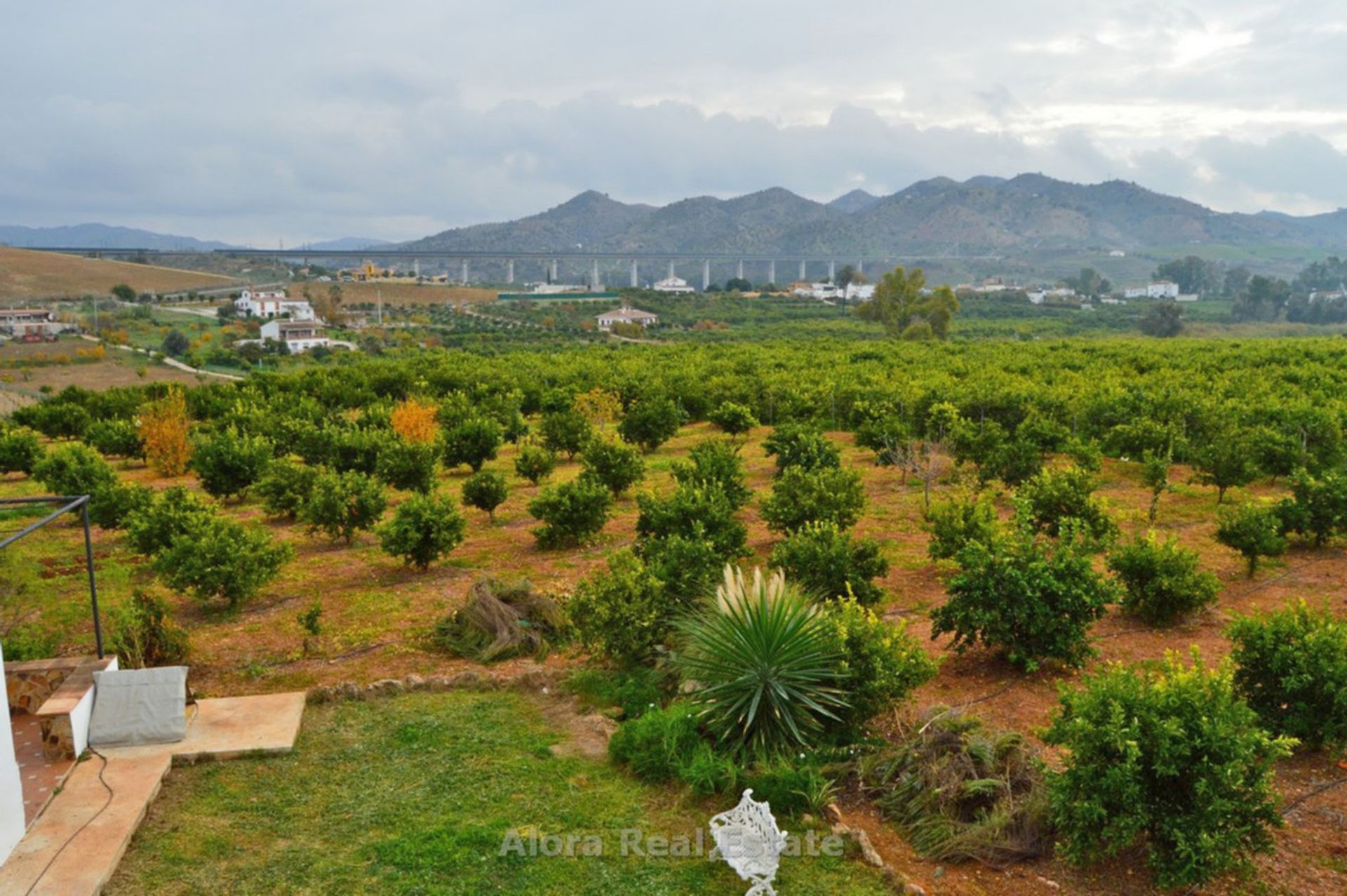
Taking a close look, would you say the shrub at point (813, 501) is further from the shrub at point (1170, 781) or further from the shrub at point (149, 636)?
the shrub at point (149, 636)

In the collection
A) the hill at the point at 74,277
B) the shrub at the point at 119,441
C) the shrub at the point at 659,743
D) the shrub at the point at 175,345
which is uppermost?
the hill at the point at 74,277

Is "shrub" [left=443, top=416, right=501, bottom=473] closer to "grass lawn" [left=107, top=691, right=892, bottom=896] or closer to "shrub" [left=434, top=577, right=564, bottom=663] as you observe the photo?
"shrub" [left=434, top=577, right=564, bottom=663]

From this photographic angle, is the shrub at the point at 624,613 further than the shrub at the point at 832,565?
No

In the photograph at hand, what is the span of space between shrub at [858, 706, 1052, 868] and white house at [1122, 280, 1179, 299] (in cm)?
14979

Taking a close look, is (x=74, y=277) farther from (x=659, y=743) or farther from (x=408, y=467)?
(x=659, y=743)

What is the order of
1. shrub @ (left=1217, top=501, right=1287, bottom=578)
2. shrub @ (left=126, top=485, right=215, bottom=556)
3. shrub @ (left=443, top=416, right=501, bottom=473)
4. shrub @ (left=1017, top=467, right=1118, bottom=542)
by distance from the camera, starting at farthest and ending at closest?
shrub @ (left=443, top=416, right=501, bottom=473) → shrub @ (left=1017, top=467, right=1118, bottom=542) → shrub @ (left=126, top=485, right=215, bottom=556) → shrub @ (left=1217, top=501, right=1287, bottom=578)

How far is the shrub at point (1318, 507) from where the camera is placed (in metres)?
12.7

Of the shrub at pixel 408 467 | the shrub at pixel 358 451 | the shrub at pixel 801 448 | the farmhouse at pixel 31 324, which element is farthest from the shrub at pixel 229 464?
the farmhouse at pixel 31 324

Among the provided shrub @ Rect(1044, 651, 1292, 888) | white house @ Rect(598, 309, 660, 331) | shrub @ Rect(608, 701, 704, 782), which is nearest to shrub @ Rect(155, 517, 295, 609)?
shrub @ Rect(608, 701, 704, 782)

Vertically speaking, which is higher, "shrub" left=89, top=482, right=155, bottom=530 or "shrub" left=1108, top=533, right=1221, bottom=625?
"shrub" left=1108, top=533, right=1221, bottom=625

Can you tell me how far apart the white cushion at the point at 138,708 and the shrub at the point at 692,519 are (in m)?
5.37

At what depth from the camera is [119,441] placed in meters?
22.8

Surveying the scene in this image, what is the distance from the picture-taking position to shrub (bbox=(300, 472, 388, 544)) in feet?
44.9

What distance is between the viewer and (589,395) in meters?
26.5
